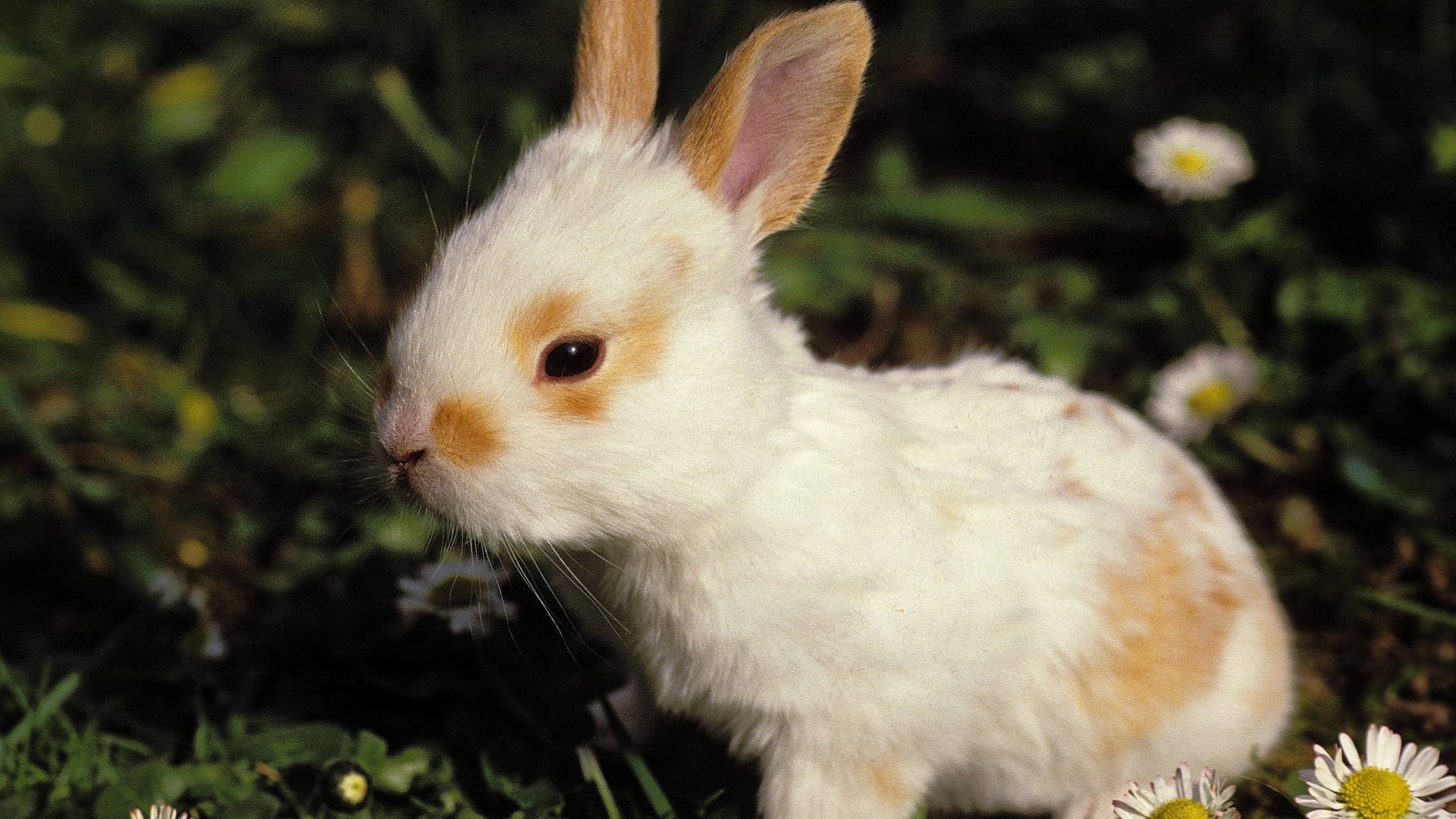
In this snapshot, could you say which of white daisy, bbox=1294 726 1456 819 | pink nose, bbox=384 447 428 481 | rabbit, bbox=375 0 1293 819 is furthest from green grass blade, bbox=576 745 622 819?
white daisy, bbox=1294 726 1456 819

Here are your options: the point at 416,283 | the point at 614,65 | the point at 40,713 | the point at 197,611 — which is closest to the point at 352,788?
the point at 40,713

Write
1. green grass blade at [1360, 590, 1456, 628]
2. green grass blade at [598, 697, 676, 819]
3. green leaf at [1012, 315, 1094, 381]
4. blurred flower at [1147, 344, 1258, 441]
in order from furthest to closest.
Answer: green leaf at [1012, 315, 1094, 381], blurred flower at [1147, 344, 1258, 441], green grass blade at [1360, 590, 1456, 628], green grass blade at [598, 697, 676, 819]

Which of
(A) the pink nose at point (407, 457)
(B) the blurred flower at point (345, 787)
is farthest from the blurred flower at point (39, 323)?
(A) the pink nose at point (407, 457)

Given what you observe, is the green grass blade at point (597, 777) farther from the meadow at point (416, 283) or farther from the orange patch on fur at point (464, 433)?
the orange patch on fur at point (464, 433)

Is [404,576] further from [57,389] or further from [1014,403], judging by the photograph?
[57,389]

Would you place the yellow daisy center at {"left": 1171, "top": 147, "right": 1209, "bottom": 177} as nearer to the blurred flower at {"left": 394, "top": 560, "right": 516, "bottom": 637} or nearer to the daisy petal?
the daisy petal

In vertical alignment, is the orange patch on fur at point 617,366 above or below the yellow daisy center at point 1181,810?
above
